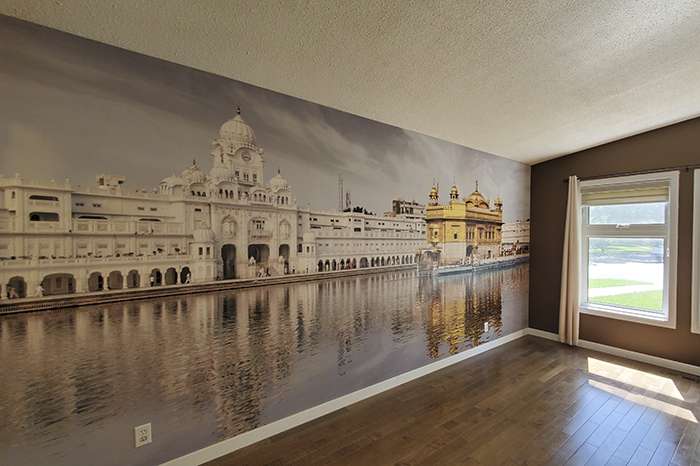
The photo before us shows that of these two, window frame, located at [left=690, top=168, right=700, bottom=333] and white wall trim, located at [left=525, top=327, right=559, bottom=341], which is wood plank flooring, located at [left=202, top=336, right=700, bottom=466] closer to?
window frame, located at [left=690, top=168, right=700, bottom=333]

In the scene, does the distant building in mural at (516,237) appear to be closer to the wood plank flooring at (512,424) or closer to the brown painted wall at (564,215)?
the brown painted wall at (564,215)

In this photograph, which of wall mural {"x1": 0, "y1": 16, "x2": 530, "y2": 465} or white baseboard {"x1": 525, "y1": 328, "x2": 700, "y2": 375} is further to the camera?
white baseboard {"x1": 525, "y1": 328, "x2": 700, "y2": 375}

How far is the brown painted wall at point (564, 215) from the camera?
3.32 metres

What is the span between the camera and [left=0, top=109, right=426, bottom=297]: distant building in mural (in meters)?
1.57

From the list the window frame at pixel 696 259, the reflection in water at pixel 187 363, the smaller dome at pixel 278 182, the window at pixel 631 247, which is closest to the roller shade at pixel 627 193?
the window at pixel 631 247

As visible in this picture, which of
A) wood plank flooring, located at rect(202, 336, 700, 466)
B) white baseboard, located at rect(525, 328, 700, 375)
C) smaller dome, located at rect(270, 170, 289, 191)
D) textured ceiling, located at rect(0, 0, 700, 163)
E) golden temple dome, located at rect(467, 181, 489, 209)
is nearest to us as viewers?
textured ceiling, located at rect(0, 0, 700, 163)

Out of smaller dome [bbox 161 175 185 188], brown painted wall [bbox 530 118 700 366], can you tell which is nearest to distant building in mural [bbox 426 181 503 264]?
brown painted wall [bbox 530 118 700 366]

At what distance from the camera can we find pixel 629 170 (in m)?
3.71

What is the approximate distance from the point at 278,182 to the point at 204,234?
667 mm

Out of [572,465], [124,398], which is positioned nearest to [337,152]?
[124,398]

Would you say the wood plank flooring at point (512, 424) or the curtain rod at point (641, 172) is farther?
the curtain rod at point (641, 172)

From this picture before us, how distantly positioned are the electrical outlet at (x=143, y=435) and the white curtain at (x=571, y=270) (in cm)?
474

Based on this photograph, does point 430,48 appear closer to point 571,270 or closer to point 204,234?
point 204,234

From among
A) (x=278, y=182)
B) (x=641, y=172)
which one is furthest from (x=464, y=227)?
(x=278, y=182)
